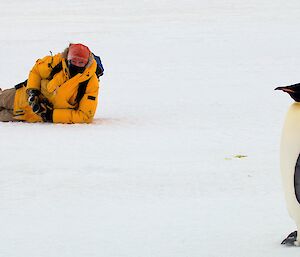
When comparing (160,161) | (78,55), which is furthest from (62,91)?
(160,161)

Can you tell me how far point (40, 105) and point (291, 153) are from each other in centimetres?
353

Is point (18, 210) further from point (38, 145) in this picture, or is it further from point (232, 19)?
point (232, 19)

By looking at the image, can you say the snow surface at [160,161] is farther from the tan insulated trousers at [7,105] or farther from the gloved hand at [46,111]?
the tan insulated trousers at [7,105]

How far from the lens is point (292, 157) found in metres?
3.04

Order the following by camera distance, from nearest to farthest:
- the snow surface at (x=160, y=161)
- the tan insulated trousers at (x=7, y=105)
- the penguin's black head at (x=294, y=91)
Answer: the penguin's black head at (x=294, y=91) → the snow surface at (x=160, y=161) → the tan insulated trousers at (x=7, y=105)

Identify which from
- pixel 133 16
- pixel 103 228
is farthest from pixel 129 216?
pixel 133 16

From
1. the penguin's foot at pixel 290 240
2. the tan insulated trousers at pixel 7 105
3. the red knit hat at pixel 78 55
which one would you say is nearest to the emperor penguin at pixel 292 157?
the penguin's foot at pixel 290 240

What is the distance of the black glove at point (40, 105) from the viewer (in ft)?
20.5

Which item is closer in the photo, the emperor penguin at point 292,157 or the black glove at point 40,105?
the emperor penguin at point 292,157

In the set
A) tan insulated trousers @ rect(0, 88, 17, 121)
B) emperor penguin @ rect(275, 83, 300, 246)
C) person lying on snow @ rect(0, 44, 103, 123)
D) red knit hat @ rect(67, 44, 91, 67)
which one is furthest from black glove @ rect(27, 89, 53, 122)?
emperor penguin @ rect(275, 83, 300, 246)

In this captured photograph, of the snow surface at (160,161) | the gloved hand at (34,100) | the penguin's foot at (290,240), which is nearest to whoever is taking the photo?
the penguin's foot at (290,240)

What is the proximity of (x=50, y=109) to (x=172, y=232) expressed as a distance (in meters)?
3.10

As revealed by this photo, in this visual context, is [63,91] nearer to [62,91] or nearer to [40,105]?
[62,91]

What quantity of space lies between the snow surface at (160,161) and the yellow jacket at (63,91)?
147 mm
